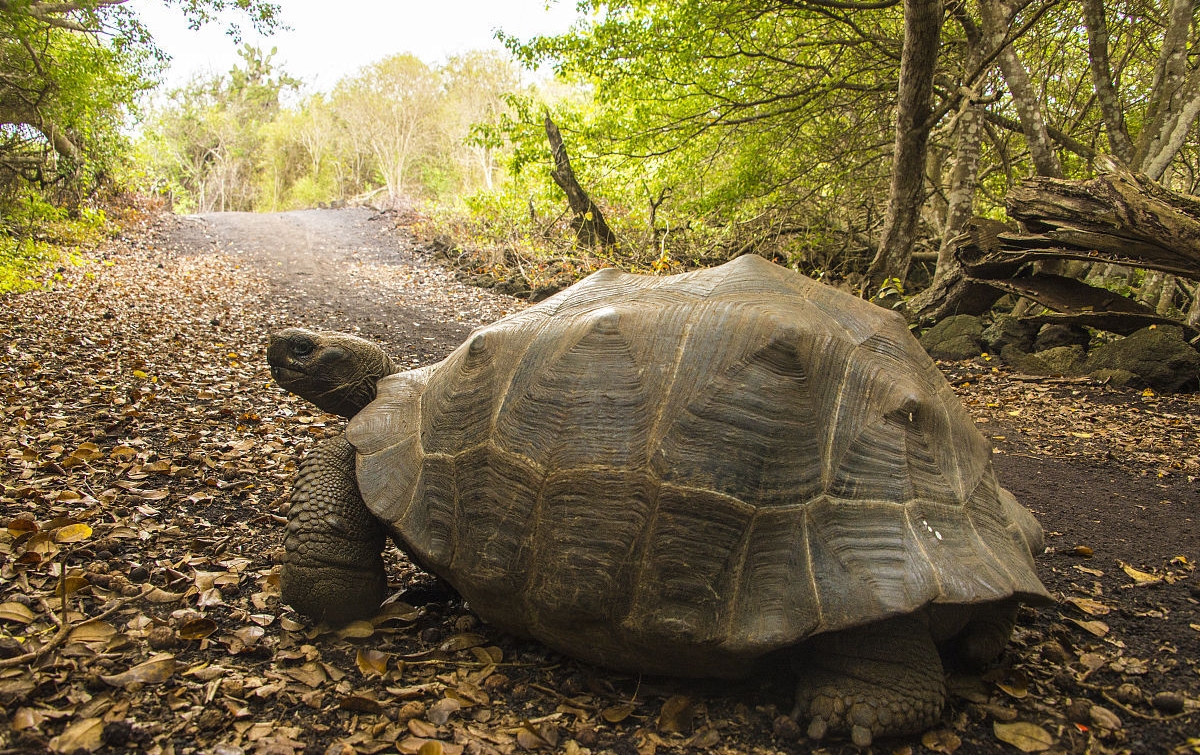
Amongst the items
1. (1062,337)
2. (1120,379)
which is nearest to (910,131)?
(1062,337)

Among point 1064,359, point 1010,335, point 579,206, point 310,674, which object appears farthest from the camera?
point 579,206

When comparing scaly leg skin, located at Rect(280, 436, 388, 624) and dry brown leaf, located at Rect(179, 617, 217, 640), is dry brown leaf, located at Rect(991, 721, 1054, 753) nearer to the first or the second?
scaly leg skin, located at Rect(280, 436, 388, 624)

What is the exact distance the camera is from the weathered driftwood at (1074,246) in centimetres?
582

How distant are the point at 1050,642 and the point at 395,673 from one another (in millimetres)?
2463

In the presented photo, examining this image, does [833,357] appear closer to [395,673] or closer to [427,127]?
[395,673]

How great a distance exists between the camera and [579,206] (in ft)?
39.4

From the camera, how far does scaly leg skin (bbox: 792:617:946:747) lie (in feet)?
6.91

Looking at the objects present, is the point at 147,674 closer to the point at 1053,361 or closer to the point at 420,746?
the point at 420,746

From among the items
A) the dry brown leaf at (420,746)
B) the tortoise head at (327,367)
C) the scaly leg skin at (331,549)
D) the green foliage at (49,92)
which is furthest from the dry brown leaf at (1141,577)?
the green foliage at (49,92)

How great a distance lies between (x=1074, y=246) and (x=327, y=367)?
702cm

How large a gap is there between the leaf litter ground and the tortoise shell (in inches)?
10.2

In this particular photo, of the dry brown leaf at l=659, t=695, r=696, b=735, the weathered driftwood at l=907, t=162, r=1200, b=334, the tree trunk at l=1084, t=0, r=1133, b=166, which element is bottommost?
the dry brown leaf at l=659, t=695, r=696, b=735

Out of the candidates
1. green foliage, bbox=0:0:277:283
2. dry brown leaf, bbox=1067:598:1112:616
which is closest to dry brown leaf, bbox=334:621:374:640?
dry brown leaf, bbox=1067:598:1112:616

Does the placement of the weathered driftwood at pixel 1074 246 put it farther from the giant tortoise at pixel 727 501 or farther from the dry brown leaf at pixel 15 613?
the dry brown leaf at pixel 15 613
